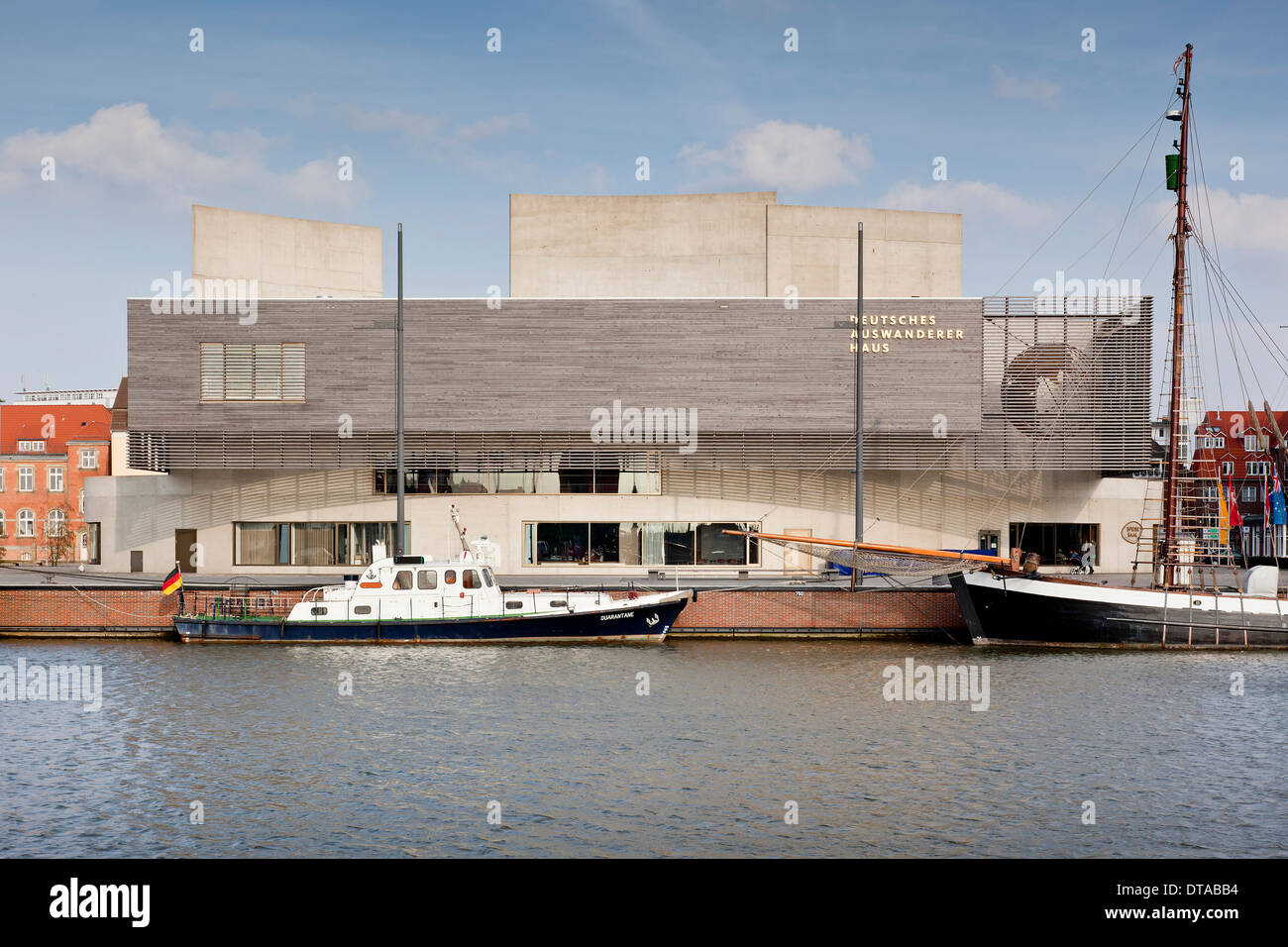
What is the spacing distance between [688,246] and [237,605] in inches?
1188

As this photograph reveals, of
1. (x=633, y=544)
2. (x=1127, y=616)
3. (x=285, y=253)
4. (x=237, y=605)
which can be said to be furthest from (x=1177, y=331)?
(x=285, y=253)

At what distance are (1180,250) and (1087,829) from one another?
30.2 m

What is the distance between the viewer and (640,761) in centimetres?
2398

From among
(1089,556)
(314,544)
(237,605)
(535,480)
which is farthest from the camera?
A: (314,544)

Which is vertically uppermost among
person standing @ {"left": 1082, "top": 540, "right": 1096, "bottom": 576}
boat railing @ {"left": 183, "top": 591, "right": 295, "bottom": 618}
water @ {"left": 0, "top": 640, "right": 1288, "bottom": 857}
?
person standing @ {"left": 1082, "top": 540, "right": 1096, "bottom": 576}

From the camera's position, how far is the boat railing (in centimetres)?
4153

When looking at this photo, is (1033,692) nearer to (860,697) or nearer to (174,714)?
(860,697)

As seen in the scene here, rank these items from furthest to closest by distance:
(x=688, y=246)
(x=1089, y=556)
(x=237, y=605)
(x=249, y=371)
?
(x=688, y=246) < (x=1089, y=556) < (x=249, y=371) < (x=237, y=605)

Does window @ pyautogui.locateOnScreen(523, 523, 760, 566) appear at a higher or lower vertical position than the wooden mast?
lower

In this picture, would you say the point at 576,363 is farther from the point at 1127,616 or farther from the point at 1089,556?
the point at 1127,616

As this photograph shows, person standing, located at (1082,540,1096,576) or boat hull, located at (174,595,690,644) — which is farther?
person standing, located at (1082,540,1096,576)

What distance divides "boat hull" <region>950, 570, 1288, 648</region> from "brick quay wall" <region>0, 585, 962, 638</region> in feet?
8.92

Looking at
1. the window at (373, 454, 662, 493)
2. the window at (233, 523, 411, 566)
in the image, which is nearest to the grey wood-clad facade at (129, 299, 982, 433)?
the window at (373, 454, 662, 493)

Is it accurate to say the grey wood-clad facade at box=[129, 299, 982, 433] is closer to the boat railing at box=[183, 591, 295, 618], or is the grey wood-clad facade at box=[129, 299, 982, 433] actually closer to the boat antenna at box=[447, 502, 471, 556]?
the boat antenna at box=[447, 502, 471, 556]
